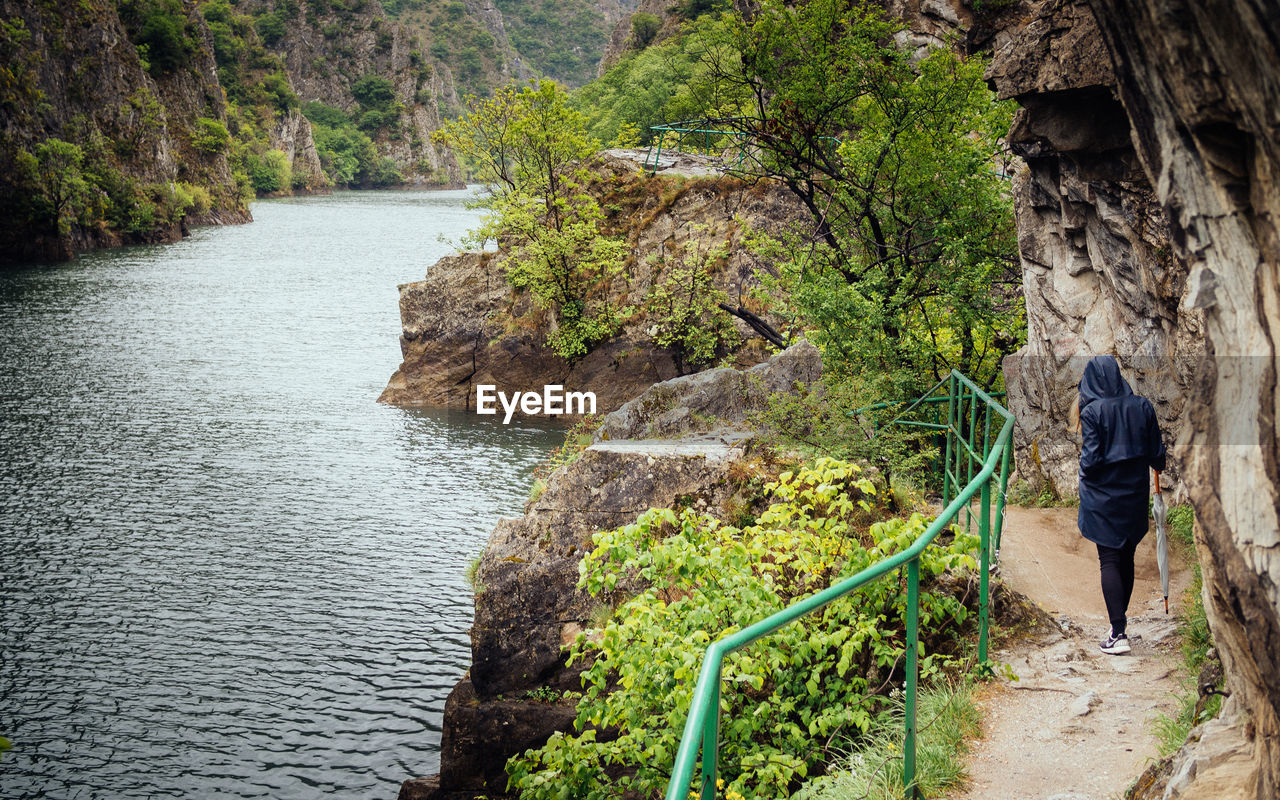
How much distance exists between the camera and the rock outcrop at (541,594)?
10.7m

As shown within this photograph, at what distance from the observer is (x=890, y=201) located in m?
15.3

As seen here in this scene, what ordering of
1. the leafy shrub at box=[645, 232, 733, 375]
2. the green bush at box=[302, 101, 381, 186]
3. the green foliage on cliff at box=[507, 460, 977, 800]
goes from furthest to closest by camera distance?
the green bush at box=[302, 101, 381, 186] < the leafy shrub at box=[645, 232, 733, 375] < the green foliage on cliff at box=[507, 460, 977, 800]

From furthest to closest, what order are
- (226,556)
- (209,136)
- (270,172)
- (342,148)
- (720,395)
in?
1. (342,148)
2. (270,172)
3. (209,136)
4. (226,556)
5. (720,395)

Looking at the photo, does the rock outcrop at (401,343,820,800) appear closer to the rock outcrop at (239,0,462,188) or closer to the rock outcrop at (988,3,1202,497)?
the rock outcrop at (988,3,1202,497)

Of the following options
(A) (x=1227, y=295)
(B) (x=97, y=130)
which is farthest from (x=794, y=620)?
(B) (x=97, y=130)

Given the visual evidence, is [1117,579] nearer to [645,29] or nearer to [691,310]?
[691,310]

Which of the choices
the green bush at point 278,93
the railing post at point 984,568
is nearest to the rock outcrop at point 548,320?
the railing post at point 984,568

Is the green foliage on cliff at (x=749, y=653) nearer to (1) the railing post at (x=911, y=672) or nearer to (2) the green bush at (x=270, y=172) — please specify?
(1) the railing post at (x=911, y=672)

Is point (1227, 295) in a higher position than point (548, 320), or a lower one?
higher

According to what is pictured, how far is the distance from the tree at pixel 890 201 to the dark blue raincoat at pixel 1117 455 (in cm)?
738

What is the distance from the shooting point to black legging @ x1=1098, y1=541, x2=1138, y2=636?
5984 mm

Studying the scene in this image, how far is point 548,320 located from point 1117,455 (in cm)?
2637

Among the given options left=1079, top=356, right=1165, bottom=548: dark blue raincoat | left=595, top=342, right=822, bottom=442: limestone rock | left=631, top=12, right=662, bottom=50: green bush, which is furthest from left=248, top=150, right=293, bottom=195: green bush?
left=1079, top=356, right=1165, bottom=548: dark blue raincoat

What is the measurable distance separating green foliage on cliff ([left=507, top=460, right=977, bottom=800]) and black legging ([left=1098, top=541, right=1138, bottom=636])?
0.91 metres
